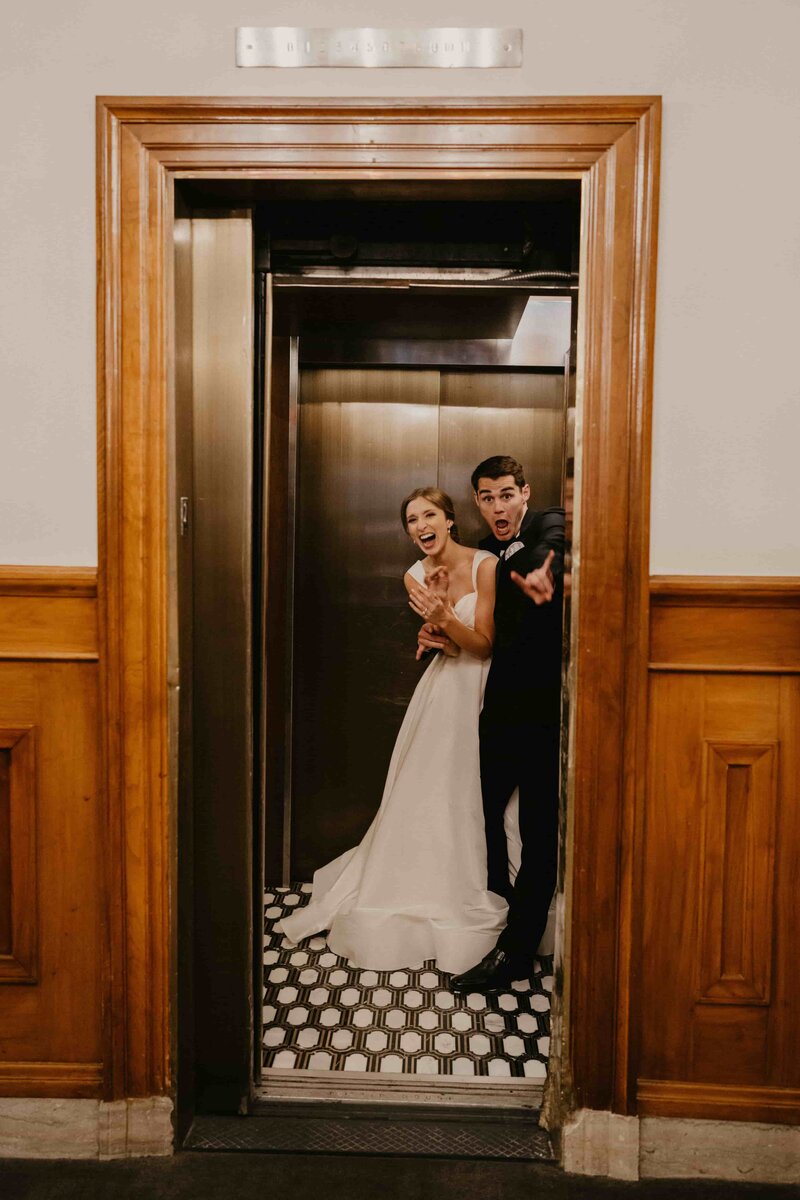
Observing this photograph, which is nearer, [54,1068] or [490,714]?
[54,1068]

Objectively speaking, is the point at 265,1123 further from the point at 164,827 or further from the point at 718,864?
the point at 718,864

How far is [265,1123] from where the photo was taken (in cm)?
185

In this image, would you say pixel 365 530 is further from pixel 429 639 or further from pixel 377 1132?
pixel 377 1132

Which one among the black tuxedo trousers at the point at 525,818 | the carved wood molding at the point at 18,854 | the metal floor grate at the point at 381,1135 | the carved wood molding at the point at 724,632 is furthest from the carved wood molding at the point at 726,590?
the carved wood molding at the point at 18,854

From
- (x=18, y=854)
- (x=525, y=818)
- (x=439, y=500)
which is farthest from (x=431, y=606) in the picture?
(x=18, y=854)

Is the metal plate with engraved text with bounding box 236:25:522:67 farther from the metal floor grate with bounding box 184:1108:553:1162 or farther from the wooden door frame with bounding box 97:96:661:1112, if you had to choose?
the metal floor grate with bounding box 184:1108:553:1162

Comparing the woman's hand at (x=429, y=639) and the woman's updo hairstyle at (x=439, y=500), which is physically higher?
the woman's updo hairstyle at (x=439, y=500)

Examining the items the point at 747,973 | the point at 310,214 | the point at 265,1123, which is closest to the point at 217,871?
the point at 265,1123

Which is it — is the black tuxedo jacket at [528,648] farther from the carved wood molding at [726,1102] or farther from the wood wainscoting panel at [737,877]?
the carved wood molding at [726,1102]

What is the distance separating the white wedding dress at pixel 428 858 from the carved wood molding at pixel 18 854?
1.13 m

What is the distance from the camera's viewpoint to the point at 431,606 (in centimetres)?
290

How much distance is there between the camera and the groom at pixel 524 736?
2.43 meters

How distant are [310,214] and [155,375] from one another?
0.62 meters

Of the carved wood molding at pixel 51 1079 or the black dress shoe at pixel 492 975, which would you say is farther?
the black dress shoe at pixel 492 975
